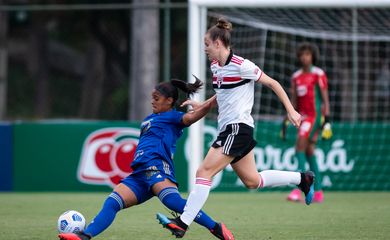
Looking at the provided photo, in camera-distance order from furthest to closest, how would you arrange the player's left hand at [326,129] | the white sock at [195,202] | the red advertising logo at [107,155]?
the red advertising logo at [107,155] → the player's left hand at [326,129] → the white sock at [195,202]

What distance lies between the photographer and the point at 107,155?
1410 cm

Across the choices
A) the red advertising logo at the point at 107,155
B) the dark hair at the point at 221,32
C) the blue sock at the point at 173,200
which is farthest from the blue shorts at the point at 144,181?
the red advertising logo at the point at 107,155

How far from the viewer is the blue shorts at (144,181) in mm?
7375

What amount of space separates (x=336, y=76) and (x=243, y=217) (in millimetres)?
8255

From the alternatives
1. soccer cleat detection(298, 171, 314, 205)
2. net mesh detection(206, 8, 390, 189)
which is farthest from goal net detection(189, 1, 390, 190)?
soccer cleat detection(298, 171, 314, 205)

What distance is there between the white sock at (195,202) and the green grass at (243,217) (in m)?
0.72

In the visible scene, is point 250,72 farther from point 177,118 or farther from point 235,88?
point 177,118

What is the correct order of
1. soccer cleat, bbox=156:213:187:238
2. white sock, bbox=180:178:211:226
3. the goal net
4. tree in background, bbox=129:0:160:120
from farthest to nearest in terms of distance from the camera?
tree in background, bbox=129:0:160:120 < the goal net < white sock, bbox=180:178:211:226 < soccer cleat, bbox=156:213:187:238

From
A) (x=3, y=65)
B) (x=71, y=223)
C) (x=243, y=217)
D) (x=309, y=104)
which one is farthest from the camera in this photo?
(x=3, y=65)

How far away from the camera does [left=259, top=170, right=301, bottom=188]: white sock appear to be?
7.95 meters

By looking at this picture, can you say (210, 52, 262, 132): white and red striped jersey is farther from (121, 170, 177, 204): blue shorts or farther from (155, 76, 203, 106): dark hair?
(121, 170, 177, 204): blue shorts

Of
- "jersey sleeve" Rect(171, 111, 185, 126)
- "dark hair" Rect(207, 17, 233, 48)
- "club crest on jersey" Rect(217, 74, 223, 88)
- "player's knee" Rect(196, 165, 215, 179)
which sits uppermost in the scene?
"dark hair" Rect(207, 17, 233, 48)

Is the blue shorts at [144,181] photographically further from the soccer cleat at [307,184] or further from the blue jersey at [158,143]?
the soccer cleat at [307,184]

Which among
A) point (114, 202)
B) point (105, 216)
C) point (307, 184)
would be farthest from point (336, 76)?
point (105, 216)
